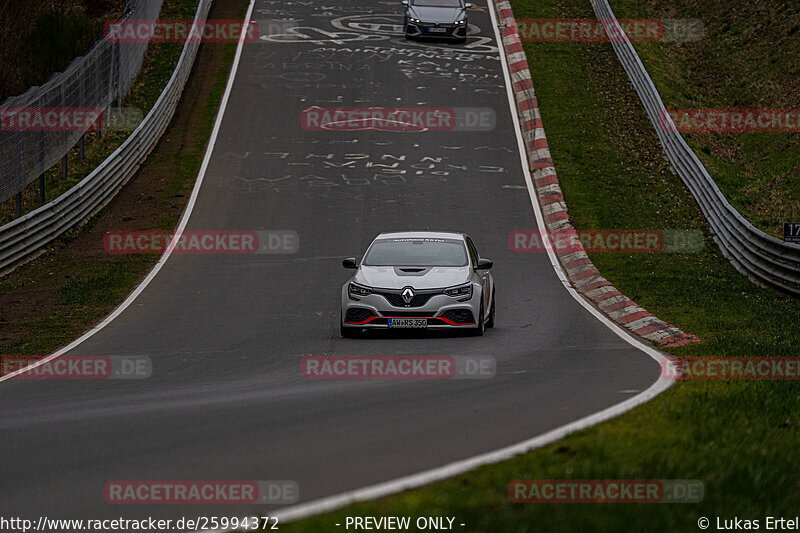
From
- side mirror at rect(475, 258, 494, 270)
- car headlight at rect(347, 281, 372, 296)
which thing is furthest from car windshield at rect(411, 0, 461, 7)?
car headlight at rect(347, 281, 372, 296)

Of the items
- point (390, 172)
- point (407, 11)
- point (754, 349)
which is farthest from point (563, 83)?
point (754, 349)

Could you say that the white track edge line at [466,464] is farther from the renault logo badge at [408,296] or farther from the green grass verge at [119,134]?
the green grass verge at [119,134]

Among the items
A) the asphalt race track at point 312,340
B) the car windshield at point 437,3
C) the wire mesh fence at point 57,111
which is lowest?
the asphalt race track at point 312,340

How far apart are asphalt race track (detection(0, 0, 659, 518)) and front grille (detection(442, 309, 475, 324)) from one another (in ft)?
1.28

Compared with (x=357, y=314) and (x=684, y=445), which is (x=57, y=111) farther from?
(x=684, y=445)

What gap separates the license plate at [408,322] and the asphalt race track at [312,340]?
0.24 meters

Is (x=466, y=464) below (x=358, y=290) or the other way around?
below

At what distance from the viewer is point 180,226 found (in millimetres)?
25375

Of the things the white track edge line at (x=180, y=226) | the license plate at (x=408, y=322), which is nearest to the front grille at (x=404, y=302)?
the license plate at (x=408, y=322)

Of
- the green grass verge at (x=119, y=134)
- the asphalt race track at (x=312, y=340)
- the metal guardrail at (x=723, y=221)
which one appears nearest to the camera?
the asphalt race track at (x=312, y=340)

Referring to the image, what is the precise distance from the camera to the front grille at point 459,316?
15555 millimetres

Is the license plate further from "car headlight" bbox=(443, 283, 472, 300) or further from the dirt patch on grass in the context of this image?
the dirt patch on grass

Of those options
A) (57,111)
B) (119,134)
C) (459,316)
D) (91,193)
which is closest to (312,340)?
(459,316)

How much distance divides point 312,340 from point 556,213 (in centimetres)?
1244
